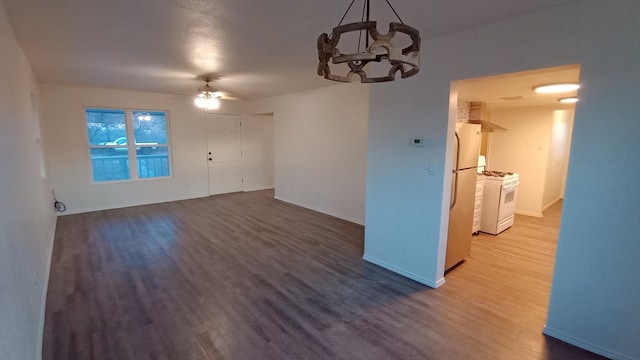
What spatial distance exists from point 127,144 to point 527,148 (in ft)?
27.6

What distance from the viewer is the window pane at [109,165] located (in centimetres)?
614

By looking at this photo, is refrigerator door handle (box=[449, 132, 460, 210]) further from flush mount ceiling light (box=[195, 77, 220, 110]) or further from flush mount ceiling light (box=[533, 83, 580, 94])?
flush mount ceiling light (box=[195, 77, 220, 110])

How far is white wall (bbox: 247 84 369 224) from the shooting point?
519 centimetres

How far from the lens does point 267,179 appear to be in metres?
8.71

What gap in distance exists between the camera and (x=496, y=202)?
15.5 feet

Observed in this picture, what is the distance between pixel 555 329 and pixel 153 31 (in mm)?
4248

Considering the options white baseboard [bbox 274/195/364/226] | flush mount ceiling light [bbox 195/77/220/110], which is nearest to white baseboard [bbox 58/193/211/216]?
white baseboard [bbox 274/195/364/226]

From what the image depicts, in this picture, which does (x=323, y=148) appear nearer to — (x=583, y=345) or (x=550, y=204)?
(x=583, y=345)

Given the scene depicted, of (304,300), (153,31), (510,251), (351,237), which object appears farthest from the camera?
(351,237)

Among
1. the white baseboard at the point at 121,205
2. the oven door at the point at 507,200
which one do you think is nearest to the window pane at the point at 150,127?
the white baseboard at the point at 121,205

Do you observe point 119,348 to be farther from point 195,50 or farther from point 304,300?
point 195,50

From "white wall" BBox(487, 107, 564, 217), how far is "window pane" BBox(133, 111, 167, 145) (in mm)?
7377

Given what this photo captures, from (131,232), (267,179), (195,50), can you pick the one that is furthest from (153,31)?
(267,179)

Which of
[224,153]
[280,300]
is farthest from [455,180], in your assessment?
[224,153]
